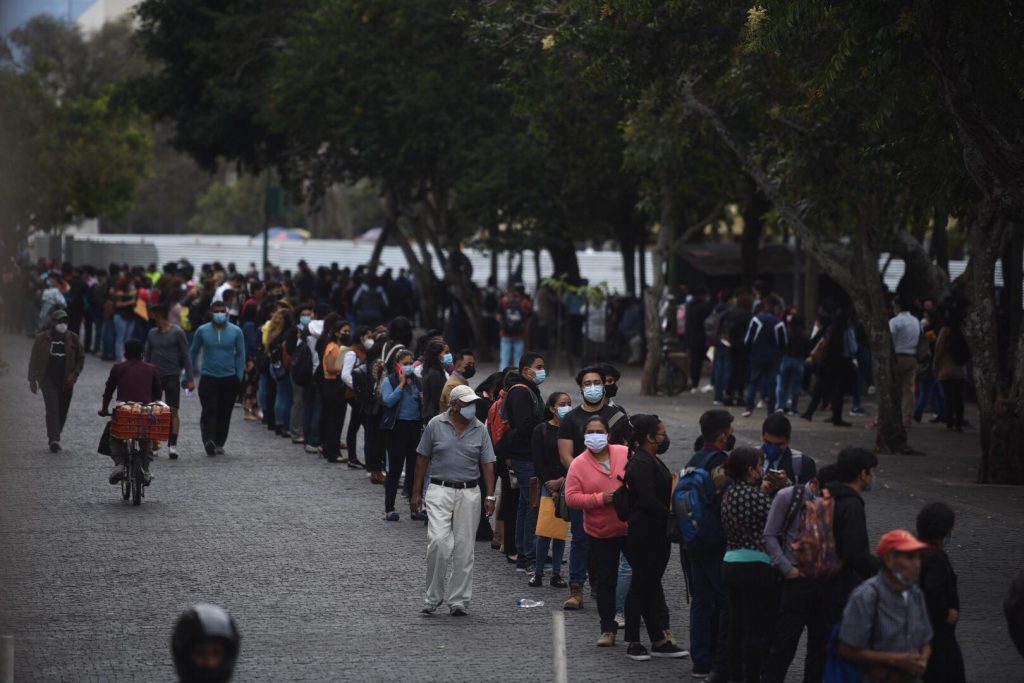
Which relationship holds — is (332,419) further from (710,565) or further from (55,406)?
(710,565)

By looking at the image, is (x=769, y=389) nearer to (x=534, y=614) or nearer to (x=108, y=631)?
(x=534, y=614)

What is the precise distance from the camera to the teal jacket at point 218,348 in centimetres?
1856

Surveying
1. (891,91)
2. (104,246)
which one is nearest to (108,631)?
(891,91)

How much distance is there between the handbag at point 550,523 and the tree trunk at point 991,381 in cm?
727

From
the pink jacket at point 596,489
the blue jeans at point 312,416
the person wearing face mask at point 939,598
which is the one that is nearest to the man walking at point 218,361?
the blue jeans at point 312,416

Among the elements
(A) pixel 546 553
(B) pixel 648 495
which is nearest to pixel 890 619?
(B) pixel 648 495

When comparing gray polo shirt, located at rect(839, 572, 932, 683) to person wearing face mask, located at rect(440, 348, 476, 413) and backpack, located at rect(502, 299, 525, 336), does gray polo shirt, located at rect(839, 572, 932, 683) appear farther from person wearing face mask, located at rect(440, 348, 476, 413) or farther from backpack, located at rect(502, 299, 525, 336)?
backpack, located at rect(502, 299, 525, 336)

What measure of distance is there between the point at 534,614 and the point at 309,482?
266 inches

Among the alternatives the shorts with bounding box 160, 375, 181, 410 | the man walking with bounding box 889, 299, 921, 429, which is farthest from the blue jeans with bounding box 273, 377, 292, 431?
the man walking with bounding box 889, 299, 921, 429

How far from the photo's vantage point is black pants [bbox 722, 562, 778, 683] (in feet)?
26.7

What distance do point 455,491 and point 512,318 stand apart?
18.0 meters

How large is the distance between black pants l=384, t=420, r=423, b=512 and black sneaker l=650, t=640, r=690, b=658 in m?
5.22

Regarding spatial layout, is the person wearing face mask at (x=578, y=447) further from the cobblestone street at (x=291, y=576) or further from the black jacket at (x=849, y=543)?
the black jacket at (x=849, y=543)

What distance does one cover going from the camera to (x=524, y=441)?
39.4 feet
